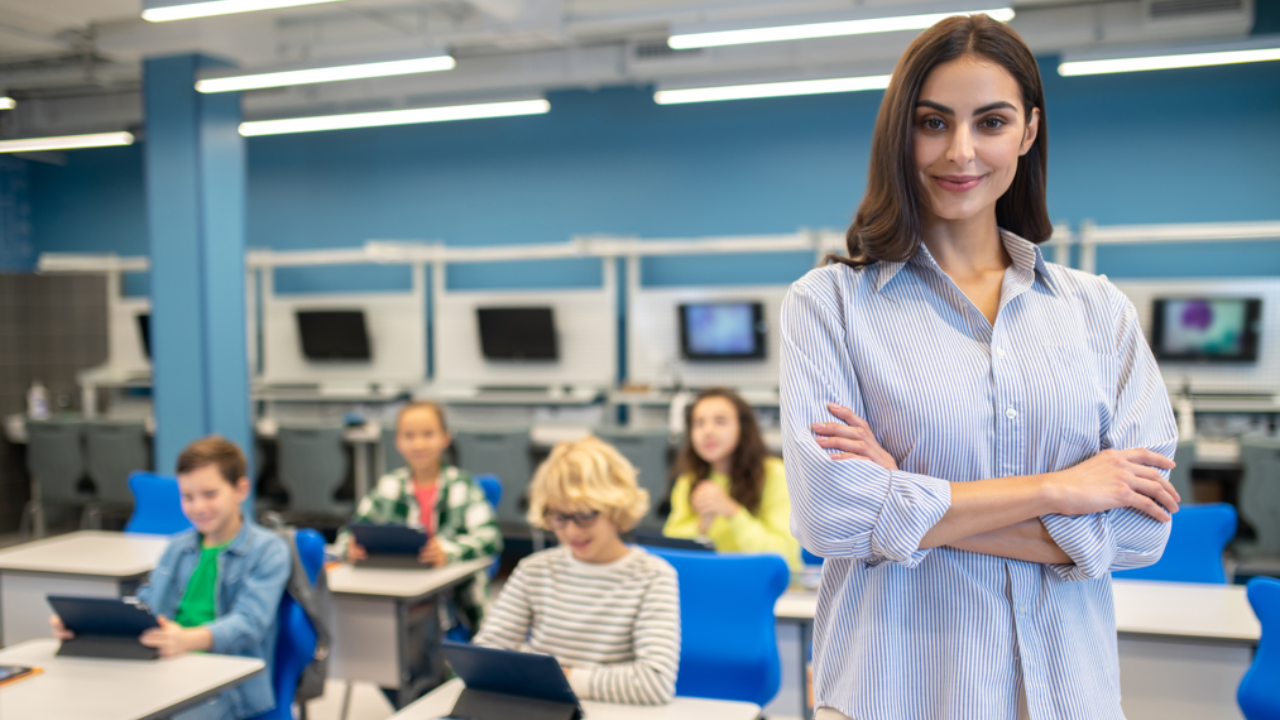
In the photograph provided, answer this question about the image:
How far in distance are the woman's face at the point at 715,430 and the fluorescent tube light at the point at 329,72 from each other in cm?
280

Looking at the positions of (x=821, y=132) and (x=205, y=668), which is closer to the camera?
(x=205, y=668)

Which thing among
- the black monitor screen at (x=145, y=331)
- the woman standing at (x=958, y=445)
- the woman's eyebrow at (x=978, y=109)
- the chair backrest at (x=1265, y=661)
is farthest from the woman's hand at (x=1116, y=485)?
the black monitor screen at (x=145, y=331)

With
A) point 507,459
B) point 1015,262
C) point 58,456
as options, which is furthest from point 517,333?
point 1015,262

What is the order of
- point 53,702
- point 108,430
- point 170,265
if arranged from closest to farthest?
point 53,702, point 170,265, point 108,430

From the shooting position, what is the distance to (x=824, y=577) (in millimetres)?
1119

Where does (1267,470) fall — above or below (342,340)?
below

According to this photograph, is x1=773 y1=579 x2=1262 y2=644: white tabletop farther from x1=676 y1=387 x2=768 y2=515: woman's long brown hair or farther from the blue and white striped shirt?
the blue and white striped shirt

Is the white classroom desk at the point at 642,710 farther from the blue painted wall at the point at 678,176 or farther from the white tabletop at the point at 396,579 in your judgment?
the blue painted wall at the point at 678,176

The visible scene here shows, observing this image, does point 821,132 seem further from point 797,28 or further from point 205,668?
point 205,668

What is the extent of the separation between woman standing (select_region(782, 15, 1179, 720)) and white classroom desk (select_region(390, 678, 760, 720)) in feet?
2.81

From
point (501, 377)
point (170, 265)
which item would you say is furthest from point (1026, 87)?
point (501, 377)

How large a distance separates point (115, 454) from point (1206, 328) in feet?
23.4

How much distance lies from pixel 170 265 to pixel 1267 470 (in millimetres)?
6185

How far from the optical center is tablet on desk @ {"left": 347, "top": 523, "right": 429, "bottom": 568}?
3236 mm
